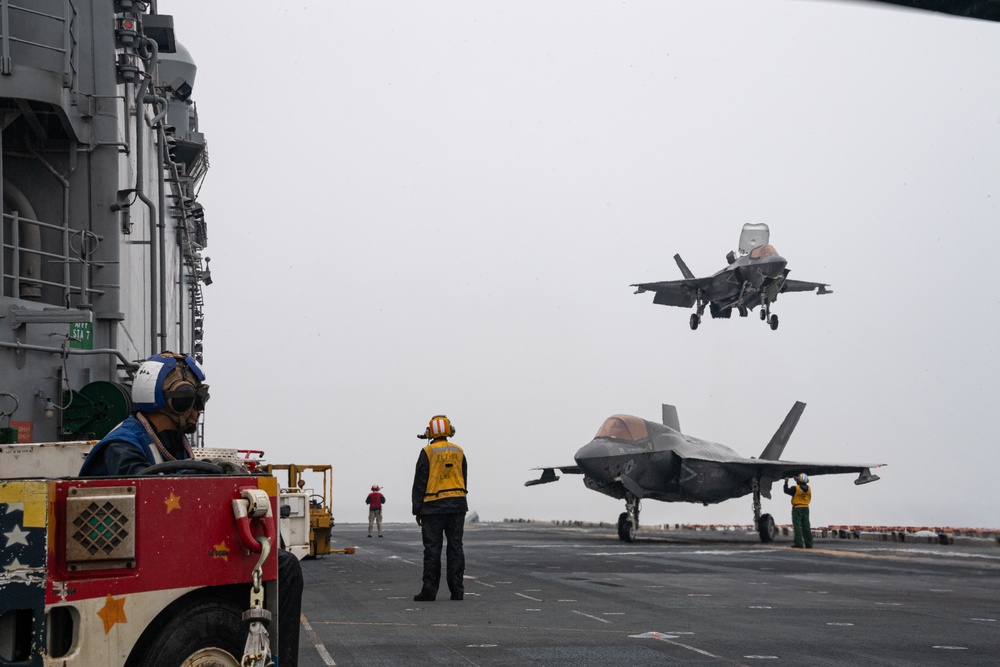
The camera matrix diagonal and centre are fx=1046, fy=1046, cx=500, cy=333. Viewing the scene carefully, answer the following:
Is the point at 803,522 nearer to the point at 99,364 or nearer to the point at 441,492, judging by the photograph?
the point at 441,492

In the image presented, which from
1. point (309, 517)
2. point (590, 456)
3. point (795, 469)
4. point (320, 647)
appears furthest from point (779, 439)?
point (320, 647)

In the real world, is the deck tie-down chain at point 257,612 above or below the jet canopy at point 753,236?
below

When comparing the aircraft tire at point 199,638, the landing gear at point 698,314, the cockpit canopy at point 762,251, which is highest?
the cockpit canopy at point 762,251

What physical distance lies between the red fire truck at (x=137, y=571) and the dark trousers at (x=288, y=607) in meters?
0.30

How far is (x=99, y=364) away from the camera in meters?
16.3

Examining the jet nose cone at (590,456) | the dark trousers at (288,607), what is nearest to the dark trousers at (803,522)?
the jet nose cone at (590,456)

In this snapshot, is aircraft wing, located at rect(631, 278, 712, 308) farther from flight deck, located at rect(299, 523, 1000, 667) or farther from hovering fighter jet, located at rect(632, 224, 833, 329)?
flight deck, located at rect(299, 523, 1000, 667)

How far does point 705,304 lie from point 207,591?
132 ft

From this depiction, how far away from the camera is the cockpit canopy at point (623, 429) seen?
31094mm

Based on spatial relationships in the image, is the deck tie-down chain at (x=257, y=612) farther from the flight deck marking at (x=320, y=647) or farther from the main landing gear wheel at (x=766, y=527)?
the main landing gear wheel at (x=766, y=527)

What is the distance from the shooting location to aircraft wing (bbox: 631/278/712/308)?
42.8 m

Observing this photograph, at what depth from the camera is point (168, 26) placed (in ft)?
83.4

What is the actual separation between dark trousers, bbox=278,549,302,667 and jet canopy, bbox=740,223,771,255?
1479 inches

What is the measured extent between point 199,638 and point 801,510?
→ 25627 mm
